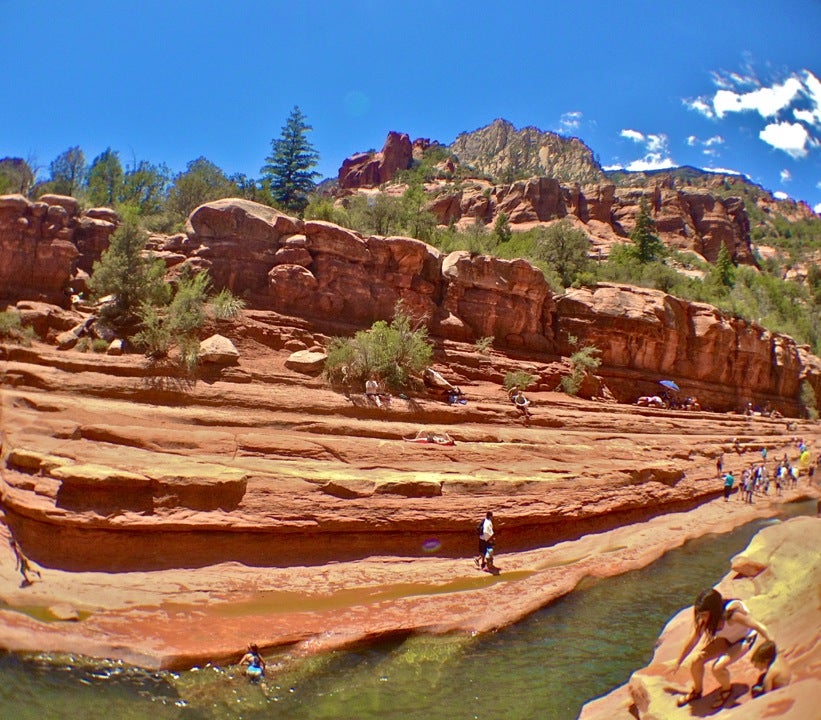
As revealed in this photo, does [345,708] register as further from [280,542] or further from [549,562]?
[549,562]

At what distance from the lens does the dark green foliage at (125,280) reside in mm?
18469

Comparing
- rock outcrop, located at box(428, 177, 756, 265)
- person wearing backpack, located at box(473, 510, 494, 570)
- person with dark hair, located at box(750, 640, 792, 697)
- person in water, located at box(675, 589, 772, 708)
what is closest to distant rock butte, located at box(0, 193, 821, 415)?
person wearing backpack, located at box(473, 510, 494, 570)

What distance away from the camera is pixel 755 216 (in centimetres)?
9819

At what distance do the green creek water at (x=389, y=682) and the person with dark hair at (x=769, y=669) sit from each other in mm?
3236

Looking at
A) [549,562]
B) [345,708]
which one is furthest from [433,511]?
[345,708]

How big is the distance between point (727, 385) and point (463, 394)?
2093 centimetres

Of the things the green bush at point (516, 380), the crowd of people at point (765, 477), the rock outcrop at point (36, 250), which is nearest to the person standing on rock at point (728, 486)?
the crowd of people at point (765, 477)

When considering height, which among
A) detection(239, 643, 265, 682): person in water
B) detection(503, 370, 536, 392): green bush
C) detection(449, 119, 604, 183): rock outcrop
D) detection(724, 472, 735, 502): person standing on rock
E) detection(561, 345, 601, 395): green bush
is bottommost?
detection(239, 643, 265, 682): person in water

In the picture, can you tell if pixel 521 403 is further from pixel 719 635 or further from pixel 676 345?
pixel 719 635

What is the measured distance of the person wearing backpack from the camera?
1298cm

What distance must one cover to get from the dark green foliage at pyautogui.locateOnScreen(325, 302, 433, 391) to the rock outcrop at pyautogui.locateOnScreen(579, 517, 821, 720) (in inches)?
463

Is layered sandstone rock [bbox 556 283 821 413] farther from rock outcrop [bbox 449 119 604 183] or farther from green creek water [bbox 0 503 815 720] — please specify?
rock outcrop [bbox 449 119 604 183]

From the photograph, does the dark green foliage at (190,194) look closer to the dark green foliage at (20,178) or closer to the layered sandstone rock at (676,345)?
the dark green foliage at (20,178)

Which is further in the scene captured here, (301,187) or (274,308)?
(301,187)
